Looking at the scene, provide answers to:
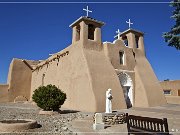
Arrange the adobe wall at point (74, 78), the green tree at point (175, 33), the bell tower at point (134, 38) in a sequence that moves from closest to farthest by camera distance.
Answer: the green tree at point (175, 33)
the adobe wall at point (74, 78)
the bell tower at point (134, 38)

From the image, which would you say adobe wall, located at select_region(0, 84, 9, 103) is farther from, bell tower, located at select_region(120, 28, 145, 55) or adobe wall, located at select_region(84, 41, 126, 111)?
bell tower, located at select_region(120, 28, 145, 55)

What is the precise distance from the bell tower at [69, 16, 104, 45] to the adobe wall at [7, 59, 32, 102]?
14599 millimetres

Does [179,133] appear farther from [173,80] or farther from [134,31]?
[173,80]

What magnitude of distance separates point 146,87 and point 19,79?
2044 centimetres

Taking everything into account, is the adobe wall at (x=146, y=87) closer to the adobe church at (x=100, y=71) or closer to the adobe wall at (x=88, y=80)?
the adobe church at (x=100, y=71)

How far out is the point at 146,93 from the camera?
Answer: 63.8 feet

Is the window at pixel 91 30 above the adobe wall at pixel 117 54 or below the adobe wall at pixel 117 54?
above

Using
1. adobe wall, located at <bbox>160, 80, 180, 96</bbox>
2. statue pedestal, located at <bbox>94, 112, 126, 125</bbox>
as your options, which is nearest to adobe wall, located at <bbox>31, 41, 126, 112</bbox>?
statue pedestal, located at <bbox>94, 112, 126, 125</bbox>

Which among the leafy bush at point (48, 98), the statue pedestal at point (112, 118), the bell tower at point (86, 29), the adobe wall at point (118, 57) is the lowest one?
the statue pedestal at point (112, 118)

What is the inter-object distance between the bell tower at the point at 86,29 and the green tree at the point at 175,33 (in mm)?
7100

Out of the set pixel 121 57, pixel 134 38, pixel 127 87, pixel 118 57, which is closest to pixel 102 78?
pixel 118 57

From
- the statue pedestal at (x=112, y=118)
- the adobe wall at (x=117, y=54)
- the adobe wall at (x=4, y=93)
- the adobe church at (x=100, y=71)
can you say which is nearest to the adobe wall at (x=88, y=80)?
the adobe church at (x=100, y=71)

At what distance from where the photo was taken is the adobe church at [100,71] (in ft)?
54.6

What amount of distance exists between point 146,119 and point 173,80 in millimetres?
25970
